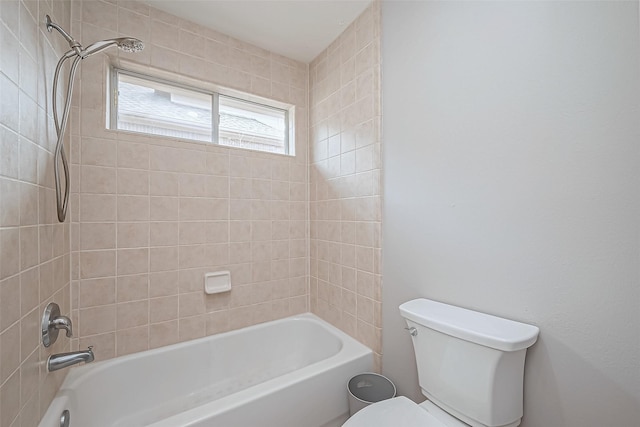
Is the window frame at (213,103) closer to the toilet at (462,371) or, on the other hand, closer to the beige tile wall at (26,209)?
the beige tile wall at (26,209)

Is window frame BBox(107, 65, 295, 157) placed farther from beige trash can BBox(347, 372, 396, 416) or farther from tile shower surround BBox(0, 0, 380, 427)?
beige trash can BBox(347, 372, 396, 416)

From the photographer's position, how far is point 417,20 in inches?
52.7

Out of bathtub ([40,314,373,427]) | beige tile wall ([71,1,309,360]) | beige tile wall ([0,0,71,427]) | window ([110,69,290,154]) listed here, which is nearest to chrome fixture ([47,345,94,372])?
beige tile wall ([0,0,71,427])

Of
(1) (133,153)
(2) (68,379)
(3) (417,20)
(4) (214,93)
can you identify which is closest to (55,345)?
(2) (68,379)

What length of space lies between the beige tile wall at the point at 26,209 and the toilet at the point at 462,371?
110 centimetres

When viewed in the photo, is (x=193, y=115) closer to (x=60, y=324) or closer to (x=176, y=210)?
(x=176, y=210)

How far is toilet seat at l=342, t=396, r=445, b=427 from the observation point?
974mm

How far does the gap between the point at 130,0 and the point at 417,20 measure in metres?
1.62

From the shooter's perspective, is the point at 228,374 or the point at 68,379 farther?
the point at 228,374

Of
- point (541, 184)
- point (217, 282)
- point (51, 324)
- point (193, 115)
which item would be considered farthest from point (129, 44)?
point (541, 184)

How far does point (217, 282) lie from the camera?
5.83ft

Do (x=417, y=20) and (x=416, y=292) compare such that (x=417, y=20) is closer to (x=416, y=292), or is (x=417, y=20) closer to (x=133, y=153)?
(x=416, y=292)

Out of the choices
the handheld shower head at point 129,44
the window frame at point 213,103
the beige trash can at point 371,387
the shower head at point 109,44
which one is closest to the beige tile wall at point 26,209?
the shower head at point 109,44

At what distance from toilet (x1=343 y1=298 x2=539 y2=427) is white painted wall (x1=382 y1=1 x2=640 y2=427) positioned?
0.08 meters
